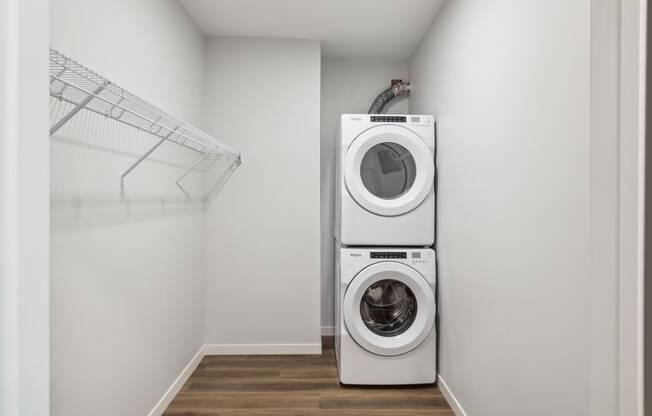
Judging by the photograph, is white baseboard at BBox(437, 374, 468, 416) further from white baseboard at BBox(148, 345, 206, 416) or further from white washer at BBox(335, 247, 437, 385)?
white baseboard at BBox(148, 345, 206, 416)

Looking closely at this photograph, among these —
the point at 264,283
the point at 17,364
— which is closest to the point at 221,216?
the point at 264,283

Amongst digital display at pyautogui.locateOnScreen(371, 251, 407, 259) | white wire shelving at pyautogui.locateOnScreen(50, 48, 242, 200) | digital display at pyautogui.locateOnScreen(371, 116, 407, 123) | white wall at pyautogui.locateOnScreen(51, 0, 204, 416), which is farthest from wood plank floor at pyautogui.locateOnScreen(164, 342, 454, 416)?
digital display at pyautogui.locateOnScreen(371, 116, 407, 123)

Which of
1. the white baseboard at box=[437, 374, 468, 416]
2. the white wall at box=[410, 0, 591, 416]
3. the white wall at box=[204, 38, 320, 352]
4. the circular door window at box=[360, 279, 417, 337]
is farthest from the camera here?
the white wall at box=[204, 38, 320, 352]

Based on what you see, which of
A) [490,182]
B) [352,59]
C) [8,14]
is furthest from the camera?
[352,59]

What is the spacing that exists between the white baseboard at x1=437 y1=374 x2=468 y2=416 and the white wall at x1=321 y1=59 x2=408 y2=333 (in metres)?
1.30

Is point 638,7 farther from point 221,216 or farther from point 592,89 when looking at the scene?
point 221,216

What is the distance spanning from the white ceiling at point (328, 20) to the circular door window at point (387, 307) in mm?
1790

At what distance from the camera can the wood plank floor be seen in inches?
93.7

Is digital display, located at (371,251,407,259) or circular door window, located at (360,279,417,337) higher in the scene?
digital display, located at (371,251,407,259)

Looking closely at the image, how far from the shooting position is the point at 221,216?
3242 millimetres

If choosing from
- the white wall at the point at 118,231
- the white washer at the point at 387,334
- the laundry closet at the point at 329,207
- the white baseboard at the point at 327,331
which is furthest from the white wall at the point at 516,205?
the white wall at the point at 118,231

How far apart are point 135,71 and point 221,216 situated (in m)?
1.47

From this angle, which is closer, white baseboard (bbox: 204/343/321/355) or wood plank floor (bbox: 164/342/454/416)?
wood plank floor (bbox: 164/342/454/416)

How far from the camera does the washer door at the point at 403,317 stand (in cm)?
263
